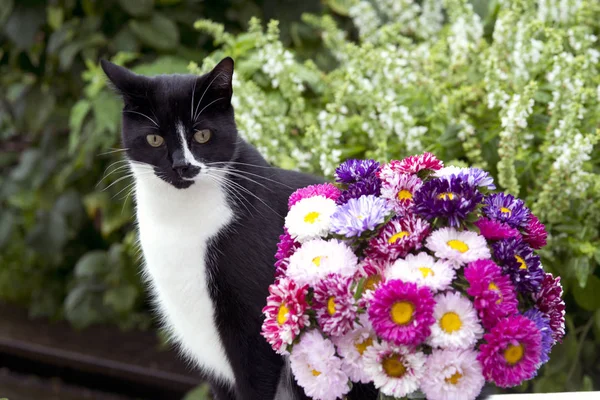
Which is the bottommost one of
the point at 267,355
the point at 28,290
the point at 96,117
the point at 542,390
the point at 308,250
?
the point at 28,290

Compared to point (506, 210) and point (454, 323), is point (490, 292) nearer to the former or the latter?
point (454, 323)

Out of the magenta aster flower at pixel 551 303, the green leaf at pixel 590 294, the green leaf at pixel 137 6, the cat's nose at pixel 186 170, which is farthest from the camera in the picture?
the green leaf at pixel 137 6

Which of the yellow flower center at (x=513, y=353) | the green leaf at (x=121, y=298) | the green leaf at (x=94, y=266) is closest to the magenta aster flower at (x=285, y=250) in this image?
the yellow flower center at (x=513, y=353)

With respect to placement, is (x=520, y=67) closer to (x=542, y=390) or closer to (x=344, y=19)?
(x=542, y=390)

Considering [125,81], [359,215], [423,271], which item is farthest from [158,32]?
[423,271]

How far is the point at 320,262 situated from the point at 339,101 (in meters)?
0.88

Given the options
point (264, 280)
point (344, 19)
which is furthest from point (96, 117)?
point (264, 280)

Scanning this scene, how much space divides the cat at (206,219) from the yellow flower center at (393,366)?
262mm

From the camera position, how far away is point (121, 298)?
2.60 meters

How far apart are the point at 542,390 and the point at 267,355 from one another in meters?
0.83

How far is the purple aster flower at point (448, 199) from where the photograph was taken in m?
1.00

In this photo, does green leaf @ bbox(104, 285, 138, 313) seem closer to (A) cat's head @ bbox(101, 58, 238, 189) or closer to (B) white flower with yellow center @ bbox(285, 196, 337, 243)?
(A) cat's head @ bbox(101, 58, 238, 189)

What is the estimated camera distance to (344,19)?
8.81 feet

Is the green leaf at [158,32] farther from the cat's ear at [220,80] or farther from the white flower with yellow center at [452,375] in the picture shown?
the white flower with yellow center at [452,375]
